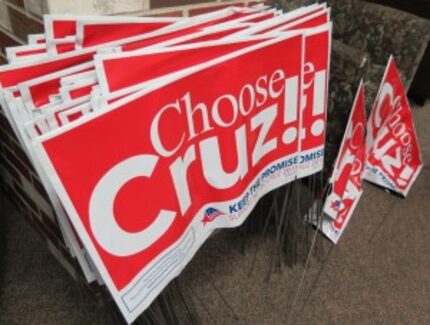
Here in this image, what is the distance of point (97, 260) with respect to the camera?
1.92ft

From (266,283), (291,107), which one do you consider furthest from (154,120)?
(266,283)

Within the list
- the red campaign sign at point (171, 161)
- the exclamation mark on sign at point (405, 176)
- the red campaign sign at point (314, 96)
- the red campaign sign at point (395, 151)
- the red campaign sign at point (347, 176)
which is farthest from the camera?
the exclamation mark on sign at point (405, 176)

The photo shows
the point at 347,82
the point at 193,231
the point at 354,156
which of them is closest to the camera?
the point at 193,231

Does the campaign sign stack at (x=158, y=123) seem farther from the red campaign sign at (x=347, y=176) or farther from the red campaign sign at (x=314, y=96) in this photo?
the red campaign sign at (x=347, y=176)

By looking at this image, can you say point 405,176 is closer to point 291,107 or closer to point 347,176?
point 347,176

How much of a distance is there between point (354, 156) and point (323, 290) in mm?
467

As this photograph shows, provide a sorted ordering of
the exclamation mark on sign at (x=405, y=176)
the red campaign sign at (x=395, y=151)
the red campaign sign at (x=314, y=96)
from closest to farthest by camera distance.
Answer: the red campaign sign at (x=314, y=96)
the red campaign sign at (x=395, y=151)
the exclamation mark on sign at (x=405, y=176)

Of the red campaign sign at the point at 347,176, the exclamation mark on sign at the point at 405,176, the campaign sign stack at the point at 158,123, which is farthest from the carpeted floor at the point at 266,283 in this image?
the campaign sign stack at the point at 158,123

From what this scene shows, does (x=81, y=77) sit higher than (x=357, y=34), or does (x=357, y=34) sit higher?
(x=81, y=77)

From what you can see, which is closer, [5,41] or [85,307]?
[5,41]

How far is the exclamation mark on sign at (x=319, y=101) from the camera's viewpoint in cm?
92

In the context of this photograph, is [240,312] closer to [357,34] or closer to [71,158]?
[71,158]

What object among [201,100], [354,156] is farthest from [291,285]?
[201,100]

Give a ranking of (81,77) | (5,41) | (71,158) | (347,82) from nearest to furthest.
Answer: (71,158), (81,77), (5,41), (347,82)
